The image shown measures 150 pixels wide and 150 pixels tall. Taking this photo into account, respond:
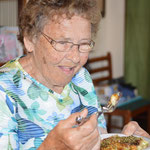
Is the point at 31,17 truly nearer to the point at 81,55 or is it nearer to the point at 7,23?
the point at 81,55

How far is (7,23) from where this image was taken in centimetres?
214

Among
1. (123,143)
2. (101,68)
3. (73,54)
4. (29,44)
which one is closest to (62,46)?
(73,54)

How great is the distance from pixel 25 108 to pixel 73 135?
32 cm

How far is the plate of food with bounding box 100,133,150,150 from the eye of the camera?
1.29 metres

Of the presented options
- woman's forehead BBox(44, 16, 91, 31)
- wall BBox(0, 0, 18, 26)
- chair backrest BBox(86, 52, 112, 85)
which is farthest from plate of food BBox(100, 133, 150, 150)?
chair backrest BBox(86, 52, 112, 85)

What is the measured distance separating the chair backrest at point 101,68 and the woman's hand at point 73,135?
9.19 ft

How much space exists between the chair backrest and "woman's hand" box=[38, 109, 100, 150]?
2802mm

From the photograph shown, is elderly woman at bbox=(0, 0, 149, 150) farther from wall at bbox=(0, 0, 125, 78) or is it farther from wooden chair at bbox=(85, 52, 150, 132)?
wall at bbox=(0, 0, 125, 78)

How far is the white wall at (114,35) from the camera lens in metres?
4.17

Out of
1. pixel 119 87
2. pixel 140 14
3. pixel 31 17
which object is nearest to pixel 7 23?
pixel 31 17

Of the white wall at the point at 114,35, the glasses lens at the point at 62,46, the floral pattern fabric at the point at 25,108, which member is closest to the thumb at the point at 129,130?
the floral pattern fabric at the point at 25,108

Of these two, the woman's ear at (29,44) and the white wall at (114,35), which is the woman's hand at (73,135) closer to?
the woman's ear at (29,44)

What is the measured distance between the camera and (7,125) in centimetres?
118

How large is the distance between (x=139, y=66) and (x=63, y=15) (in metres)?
3.78
